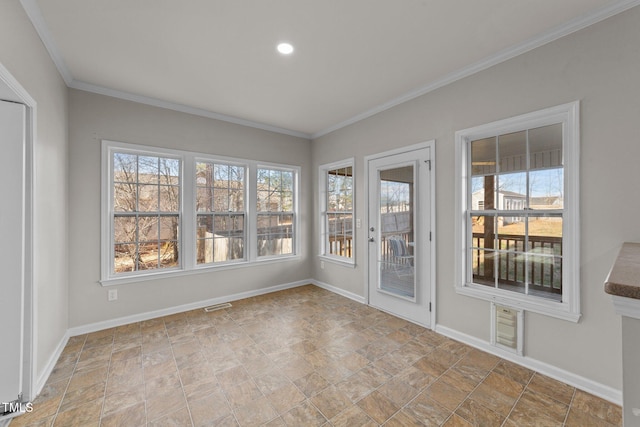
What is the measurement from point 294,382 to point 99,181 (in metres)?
3.11

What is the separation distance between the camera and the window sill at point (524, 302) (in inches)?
85.4

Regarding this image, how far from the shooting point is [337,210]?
15.4 ft

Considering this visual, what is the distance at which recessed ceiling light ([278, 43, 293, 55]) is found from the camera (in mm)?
2389

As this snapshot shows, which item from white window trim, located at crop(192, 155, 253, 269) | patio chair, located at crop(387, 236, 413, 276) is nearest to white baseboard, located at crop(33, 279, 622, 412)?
white window trim, located at crop(192, 155, 253, 269)

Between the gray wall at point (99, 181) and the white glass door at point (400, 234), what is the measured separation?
184 cm

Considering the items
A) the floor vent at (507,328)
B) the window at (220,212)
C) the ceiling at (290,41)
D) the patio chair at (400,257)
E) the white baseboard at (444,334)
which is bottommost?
the white baseboard at (444,334)

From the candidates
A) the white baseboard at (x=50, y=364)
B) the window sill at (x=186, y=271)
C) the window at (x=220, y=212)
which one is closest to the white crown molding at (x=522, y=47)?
the window at (x=220, y=212)

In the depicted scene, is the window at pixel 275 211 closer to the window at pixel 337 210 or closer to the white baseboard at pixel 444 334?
the window at pixel 337 210

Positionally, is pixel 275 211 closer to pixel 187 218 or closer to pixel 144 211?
pixel 187 218

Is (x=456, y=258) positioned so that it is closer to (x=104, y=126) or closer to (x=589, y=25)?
(x=589, y=25)

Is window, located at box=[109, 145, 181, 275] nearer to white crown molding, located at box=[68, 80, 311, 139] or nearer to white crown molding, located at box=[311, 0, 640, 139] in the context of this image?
white crown molding, located at box=[68, 80, 311, 139]

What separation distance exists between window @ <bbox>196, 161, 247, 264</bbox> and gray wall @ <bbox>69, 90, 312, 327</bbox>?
0.24m

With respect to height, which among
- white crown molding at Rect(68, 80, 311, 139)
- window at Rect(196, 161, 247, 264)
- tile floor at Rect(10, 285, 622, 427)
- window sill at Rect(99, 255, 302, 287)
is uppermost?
white crown molding at Rect(68, 80, 311, 139)

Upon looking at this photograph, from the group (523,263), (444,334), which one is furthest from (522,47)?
(444,334)
